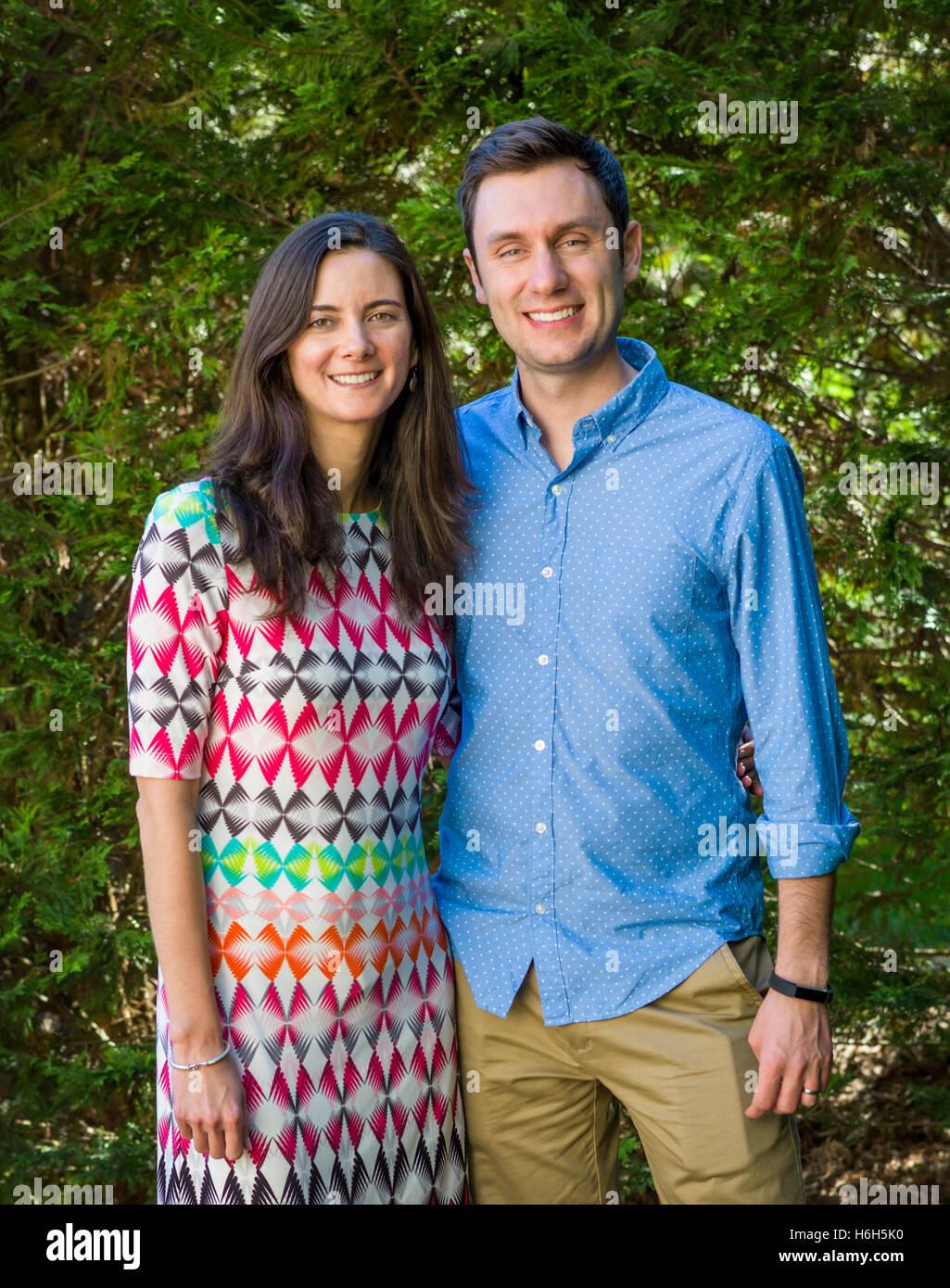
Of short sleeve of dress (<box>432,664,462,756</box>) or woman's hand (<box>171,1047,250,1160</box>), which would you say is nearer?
woman's hand (<box>171,1047,250,1160</box>)

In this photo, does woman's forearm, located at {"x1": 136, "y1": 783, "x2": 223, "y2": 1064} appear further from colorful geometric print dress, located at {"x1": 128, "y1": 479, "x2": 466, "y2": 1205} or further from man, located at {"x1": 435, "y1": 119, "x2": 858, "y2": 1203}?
man, located at {"x1": 435, "y1": 119, "x2": 858, "y2": 1203}

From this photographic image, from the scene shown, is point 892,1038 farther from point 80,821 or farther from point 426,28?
point 426,28

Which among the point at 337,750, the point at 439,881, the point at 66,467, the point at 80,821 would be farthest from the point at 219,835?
the point at 66,467

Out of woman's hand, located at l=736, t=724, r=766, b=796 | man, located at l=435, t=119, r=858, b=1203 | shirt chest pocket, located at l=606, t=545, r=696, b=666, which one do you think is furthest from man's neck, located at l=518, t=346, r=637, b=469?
woman's hand, located at l=736, t=724, r=766, b=796

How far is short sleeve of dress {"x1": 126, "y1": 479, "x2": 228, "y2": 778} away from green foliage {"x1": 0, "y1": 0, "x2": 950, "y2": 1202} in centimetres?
171

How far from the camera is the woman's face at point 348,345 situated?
2.12m

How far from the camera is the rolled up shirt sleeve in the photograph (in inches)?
79.7

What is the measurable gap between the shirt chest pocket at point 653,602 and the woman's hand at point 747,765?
0.32 meters

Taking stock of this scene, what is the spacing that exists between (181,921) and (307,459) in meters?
0.82

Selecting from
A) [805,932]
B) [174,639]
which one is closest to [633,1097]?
[805,932]

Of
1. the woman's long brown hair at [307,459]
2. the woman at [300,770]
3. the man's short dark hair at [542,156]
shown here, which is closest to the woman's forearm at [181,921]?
the woman at [300,770]

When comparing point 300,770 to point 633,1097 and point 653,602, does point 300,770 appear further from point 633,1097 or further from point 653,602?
point 633,1097

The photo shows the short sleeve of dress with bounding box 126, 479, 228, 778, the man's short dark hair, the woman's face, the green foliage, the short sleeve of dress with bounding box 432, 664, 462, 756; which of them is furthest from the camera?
the green foliage

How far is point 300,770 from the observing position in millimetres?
1988
